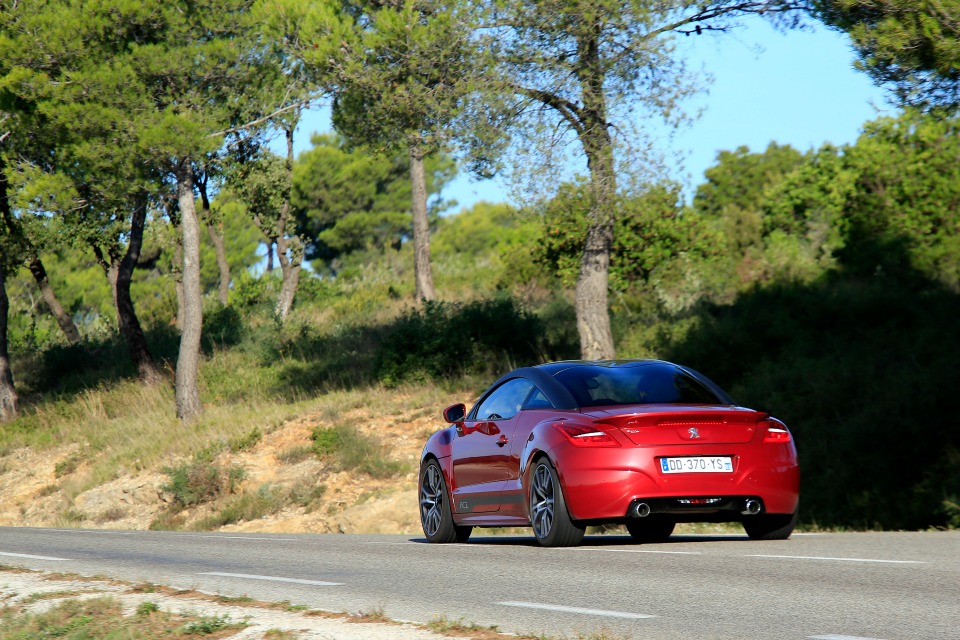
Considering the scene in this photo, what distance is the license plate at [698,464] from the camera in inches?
396

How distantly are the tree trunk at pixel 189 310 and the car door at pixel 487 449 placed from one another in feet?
59.3

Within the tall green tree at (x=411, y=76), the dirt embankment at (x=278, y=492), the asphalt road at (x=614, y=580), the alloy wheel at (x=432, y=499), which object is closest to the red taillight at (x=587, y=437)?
the asphalt road at (x=614, y=580)

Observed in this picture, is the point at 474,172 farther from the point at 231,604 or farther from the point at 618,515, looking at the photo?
the point at 231,604

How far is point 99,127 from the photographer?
93.7ft

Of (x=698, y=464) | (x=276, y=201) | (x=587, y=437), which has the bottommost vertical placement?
(x=698, y=464)

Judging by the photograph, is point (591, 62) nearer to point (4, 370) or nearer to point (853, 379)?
point (853, 379)

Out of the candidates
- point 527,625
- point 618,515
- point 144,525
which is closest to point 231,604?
point 527,625

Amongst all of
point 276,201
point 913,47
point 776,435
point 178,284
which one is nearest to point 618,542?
point 776,435

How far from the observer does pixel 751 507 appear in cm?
1037

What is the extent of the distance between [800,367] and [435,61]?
8799 millimetres

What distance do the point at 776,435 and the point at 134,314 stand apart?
85.5 feet

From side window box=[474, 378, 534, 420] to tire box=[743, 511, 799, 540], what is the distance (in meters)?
2.21

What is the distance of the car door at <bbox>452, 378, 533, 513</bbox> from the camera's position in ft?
37.7

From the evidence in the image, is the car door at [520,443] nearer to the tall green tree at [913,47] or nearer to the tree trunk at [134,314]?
the tall green tree at [913,47]
